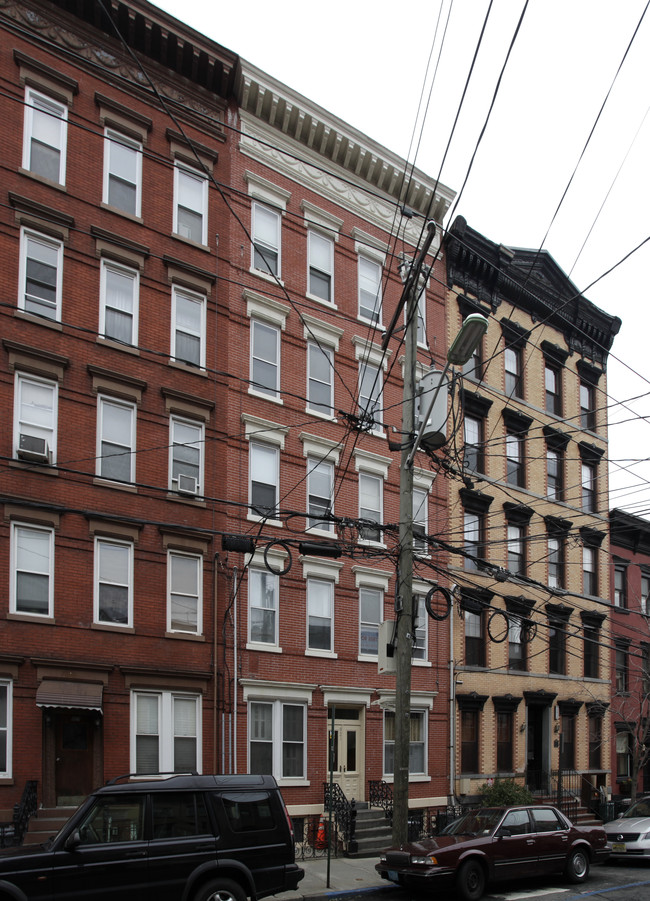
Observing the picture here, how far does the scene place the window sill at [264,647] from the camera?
21.7 m

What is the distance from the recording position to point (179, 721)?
2020cm

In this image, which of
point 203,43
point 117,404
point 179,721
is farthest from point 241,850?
point 203,43

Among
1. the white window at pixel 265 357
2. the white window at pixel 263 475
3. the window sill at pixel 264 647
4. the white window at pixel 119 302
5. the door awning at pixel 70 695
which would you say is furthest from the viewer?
the white window at pixel 265 357

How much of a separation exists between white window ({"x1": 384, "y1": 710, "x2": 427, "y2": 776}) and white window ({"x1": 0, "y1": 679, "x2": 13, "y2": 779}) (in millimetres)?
10700

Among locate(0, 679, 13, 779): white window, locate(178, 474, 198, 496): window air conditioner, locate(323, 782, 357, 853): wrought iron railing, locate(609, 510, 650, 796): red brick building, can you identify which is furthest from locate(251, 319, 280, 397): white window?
locate(609, 510, 650, 796): red brick building

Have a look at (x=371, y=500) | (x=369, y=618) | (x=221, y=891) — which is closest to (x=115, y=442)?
(x=371, y=500)

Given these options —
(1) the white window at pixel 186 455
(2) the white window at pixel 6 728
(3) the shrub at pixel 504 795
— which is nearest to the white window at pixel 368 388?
(1) the white window at pixel 186 455

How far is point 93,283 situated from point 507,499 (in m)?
15.9

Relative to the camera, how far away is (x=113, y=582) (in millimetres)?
19688

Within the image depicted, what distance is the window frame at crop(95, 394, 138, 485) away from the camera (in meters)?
20.0

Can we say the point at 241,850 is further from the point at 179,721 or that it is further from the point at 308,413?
the point at 308,413

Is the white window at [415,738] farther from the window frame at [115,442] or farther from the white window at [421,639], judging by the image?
the window frame at [115,442]

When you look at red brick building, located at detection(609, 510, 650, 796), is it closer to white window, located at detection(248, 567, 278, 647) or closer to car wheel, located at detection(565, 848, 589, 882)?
white window, located at detection(248, 567, 278, 647)

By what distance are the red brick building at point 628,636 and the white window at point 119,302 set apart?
1911 centimetres
